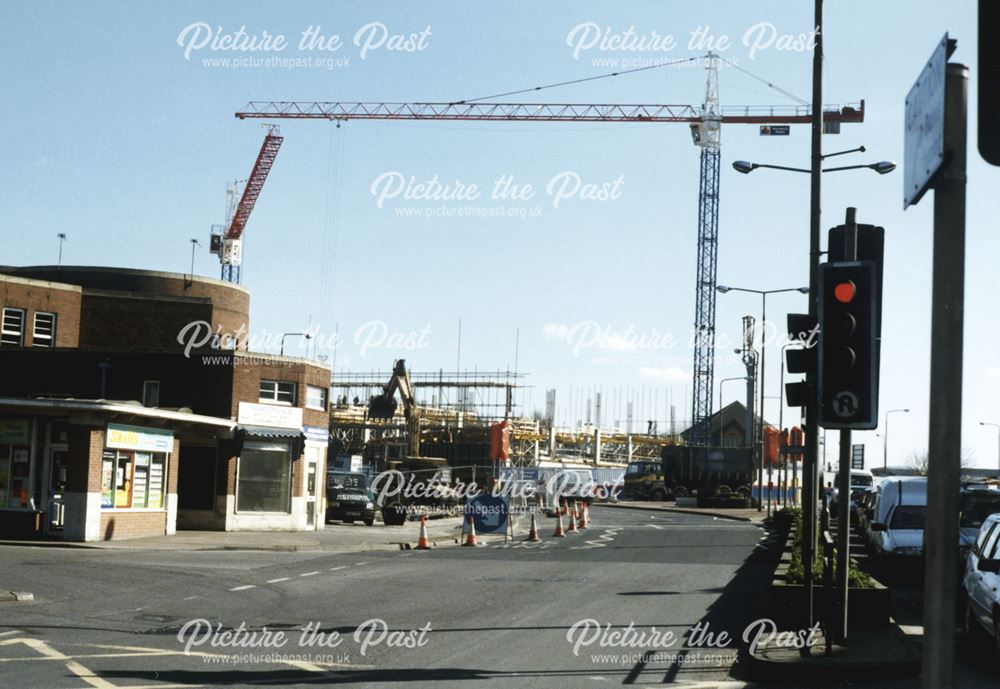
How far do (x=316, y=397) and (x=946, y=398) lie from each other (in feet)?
122

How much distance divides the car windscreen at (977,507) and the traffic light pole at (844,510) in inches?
470

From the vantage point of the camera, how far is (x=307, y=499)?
39000mm

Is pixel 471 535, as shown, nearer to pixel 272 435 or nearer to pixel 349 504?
pixel 272 435

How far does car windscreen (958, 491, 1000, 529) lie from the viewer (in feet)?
77.9

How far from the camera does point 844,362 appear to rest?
983cm

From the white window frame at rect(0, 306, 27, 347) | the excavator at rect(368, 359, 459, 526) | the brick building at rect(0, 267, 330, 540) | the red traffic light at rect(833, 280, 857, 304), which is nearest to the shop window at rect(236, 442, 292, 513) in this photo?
the brick building at rect(0, 267, 330, 540)

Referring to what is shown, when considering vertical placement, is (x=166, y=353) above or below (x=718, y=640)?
above

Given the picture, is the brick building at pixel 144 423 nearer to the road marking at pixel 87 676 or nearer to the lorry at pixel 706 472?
the road marking at pixel 87 676

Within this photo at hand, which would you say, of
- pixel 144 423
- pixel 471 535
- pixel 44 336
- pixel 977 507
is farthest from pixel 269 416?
pixel 977 507

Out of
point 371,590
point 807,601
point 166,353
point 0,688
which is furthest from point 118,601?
point 166,353

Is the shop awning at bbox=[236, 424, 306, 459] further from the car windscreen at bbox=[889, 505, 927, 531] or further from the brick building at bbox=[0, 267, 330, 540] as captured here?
the car windscreen at bbox=[889, 505, 927, 531]

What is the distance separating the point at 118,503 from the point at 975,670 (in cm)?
2375

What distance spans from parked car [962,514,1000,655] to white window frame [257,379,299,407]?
2556 centimetres

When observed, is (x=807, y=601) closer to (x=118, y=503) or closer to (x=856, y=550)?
(x=856, y=550)
